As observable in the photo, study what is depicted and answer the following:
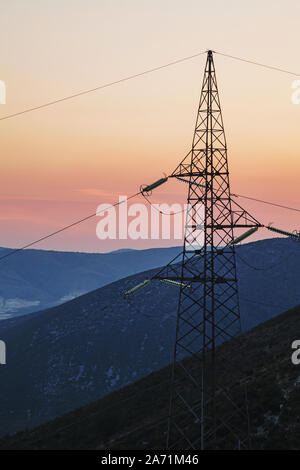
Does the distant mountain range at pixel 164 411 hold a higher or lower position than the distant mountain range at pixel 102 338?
higher

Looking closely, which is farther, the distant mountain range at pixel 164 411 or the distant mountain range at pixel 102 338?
the distant mountain range at pixel 102 338

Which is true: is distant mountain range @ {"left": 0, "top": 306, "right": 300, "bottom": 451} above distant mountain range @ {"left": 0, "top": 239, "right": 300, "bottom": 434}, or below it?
above

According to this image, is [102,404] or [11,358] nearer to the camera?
[102,404]

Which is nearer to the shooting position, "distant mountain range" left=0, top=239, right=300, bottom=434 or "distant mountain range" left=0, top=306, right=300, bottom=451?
"distant mountain range" left=0, top=306, right=300, bottom=451

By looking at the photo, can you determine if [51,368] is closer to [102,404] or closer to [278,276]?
[102,404]

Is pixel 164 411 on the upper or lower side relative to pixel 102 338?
upper

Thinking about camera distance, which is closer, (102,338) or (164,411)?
(164,411)
